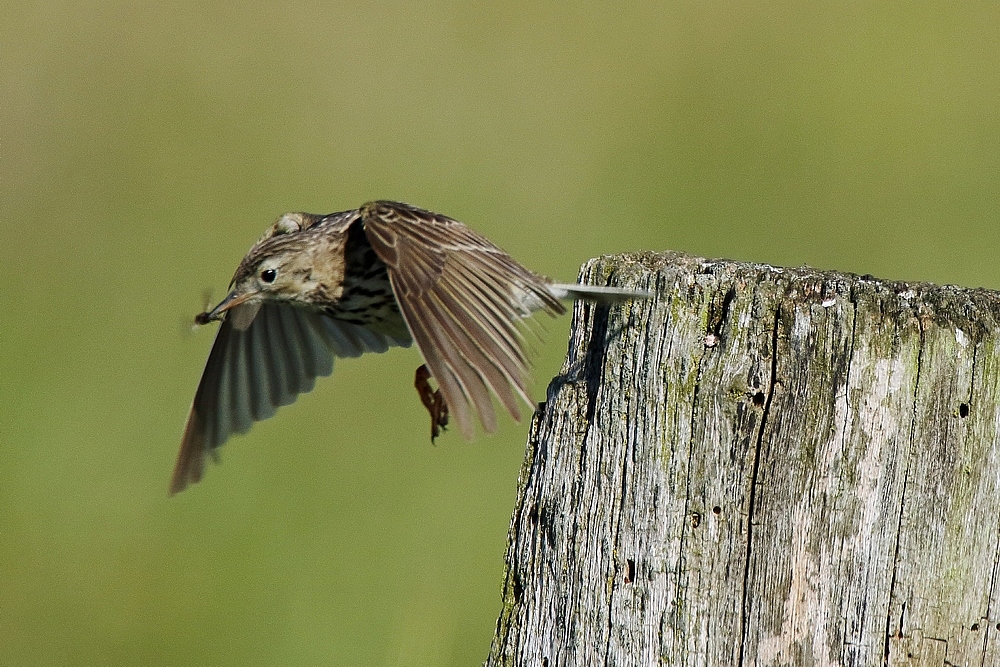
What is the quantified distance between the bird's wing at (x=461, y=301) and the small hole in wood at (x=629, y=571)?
20.0 inches

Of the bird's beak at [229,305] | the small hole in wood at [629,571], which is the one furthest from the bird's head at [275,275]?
the small hole in wood at [629,571]

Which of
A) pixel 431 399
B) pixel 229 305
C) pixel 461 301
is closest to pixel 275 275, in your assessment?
pixel 229 305

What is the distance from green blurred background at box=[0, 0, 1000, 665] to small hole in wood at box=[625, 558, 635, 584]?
1.40m

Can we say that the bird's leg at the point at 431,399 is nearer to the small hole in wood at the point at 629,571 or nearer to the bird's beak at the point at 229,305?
the bird's beak at the point at 229,305

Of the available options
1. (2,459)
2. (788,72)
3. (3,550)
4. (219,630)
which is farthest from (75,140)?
(788,72)

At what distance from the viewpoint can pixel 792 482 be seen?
312 centimetres

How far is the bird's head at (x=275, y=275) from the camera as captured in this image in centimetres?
546

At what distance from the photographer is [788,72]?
12984mm

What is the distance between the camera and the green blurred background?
7.39 metres

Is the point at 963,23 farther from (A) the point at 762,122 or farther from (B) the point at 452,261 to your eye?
(B) the point at 452,261

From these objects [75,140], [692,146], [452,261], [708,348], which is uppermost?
[692,146]

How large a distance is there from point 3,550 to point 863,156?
26.3 ft

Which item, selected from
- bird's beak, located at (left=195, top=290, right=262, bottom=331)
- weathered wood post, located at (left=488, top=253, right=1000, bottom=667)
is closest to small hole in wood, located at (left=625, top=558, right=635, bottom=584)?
weathered wood post, located at (left=488, top=253, right=1000, bottom=667)

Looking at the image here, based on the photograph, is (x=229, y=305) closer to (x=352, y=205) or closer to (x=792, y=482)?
(x=792, y=482)
